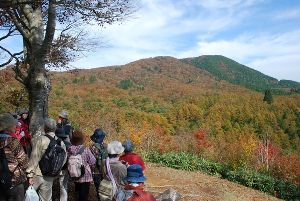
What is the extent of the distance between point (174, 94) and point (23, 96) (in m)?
87.1

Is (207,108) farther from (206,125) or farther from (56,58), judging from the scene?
(56,58)

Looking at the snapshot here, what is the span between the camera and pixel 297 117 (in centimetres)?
7838

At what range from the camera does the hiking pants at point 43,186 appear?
4734 millimetres

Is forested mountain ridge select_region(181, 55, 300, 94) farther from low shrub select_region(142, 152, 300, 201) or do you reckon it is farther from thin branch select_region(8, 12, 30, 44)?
thin branch select_region(8, 12, 30, 44)

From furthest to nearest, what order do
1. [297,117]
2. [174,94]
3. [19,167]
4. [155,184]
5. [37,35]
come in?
[174,94] → [297,117] → [155,184] → [37,35] → [19,167]

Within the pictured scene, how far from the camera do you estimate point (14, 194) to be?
13.2 feet

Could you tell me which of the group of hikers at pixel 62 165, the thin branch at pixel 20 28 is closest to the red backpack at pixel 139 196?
the group of hikers at pixel 62 165

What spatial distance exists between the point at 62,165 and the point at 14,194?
2.66ft

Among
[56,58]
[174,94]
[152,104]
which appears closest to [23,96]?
[56,58]

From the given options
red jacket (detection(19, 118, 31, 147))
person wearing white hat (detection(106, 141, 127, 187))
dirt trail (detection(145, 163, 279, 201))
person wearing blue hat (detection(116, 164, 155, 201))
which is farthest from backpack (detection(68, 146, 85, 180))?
dirt trail (detection(145, 163, 279, 201))

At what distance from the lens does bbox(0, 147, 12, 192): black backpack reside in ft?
12.8

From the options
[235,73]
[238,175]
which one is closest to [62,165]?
[238,175]

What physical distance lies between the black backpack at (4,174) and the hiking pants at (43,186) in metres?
0.77

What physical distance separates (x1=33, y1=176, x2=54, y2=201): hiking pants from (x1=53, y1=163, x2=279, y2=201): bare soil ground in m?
1.93
